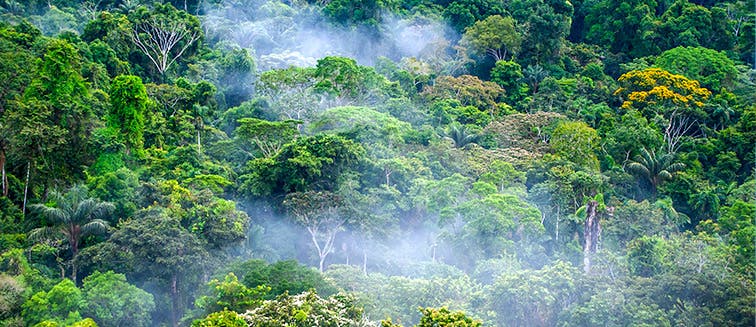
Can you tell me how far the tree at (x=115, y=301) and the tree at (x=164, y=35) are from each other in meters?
20.5

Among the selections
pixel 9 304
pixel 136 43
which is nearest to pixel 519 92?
pixel 136 43

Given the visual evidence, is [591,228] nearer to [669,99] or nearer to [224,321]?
[669,99]

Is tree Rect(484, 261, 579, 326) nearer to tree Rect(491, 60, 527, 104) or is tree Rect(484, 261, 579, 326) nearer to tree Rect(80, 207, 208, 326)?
tree Rect(80, 207, 208, 326)

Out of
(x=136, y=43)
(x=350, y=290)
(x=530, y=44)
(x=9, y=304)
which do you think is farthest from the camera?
(x=530, y=44)

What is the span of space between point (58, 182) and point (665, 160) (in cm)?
2147

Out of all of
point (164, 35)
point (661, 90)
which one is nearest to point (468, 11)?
point (661, 90)

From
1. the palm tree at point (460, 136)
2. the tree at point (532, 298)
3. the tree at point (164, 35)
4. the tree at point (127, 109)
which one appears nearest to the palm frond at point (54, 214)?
the tree at point (127, 109)

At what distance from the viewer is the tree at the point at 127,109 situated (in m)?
30.9

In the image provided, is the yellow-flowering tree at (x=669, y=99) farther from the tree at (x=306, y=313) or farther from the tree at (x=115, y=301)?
the tree at (x=115, y=301)

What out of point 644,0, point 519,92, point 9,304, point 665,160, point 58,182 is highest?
point 644,0

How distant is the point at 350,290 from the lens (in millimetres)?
25312

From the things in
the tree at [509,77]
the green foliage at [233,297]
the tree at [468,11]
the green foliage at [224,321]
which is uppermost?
the tree at [468,11]

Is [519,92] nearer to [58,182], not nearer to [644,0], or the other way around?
[644,0]

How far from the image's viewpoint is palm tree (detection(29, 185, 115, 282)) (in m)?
25.9
